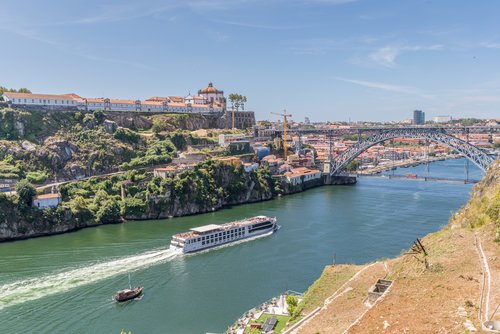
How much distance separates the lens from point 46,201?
28516mm

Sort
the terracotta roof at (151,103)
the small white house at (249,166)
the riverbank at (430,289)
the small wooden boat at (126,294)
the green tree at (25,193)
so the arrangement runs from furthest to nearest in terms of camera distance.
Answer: the terracotta roof at (151,103), the small white house at (249,166), the green tree at (25,193), the small wooden boat at (126,294), the riverbank at (430,289)

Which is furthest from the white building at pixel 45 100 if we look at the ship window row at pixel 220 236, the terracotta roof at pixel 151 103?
the ship window row at pixel 220 236

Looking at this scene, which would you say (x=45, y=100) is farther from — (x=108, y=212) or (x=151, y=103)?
(x=108, y=212)

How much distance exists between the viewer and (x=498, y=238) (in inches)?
378

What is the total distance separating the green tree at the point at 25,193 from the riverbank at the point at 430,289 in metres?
21.7

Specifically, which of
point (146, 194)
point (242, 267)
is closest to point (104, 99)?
point (146, 194)

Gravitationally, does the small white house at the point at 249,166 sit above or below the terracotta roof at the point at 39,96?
below

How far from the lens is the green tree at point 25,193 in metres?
27.7

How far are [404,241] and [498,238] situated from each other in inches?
585

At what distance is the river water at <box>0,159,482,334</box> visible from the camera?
1568cm

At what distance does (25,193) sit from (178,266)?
1280 cm

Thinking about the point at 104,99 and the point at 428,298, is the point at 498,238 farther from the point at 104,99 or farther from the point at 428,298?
the point at 104,99

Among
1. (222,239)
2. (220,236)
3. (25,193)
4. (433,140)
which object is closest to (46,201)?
(25,193)

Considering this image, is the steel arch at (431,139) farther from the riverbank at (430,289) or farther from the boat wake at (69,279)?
the boat wake at (69,279)
